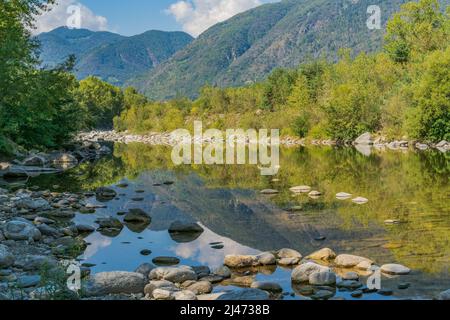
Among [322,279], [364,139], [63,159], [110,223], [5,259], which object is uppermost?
[364,139]

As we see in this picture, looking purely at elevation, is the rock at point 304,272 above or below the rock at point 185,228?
above

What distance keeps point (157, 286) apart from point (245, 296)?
1.62 meters

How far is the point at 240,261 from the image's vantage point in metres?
9.63

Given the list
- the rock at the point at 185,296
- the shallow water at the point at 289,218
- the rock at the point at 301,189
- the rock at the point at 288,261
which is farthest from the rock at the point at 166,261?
the rock at the point at 301,189

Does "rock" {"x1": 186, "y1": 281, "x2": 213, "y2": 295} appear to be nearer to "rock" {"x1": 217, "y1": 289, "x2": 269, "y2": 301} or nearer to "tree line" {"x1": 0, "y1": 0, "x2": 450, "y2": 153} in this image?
"rock" {"x1": 217, "y1": 289, "x2": 269, "y2": 301}

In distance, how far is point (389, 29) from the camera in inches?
2635

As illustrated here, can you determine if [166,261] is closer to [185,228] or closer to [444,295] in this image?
[185,228]

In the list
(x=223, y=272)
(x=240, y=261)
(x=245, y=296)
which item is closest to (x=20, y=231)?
(x=223, y=272)

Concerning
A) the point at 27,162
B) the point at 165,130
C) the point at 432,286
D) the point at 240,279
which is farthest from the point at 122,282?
the point at 165,130

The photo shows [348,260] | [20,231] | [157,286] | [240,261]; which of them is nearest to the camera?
[157,286]

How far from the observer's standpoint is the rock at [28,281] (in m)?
7.51

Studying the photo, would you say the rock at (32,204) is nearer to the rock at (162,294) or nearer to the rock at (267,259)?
the rock at (267,259)

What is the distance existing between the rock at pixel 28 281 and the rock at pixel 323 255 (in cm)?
529

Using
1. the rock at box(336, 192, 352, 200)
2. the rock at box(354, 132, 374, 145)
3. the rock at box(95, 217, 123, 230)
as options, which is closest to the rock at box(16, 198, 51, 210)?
the rock at box(95, 217, 123, 230)
